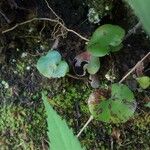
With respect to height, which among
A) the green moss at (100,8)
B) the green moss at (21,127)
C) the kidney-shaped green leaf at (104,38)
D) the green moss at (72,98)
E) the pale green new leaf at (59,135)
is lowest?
the green moss at (21,127)

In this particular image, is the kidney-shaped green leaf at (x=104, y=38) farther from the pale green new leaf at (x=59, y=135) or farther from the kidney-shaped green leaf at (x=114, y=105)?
the pale green new leaf at (x=59, y=135)

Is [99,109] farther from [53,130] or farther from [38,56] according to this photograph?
[53,130]

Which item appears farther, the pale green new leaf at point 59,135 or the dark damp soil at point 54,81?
the dark damp soil at point 54,81

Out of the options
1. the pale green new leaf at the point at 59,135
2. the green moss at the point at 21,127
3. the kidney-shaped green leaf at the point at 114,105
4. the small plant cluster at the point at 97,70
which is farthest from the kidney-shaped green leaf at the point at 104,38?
the pale green new leaf at the point at 59,135

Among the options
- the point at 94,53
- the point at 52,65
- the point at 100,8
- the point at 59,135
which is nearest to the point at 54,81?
the point at 52,65

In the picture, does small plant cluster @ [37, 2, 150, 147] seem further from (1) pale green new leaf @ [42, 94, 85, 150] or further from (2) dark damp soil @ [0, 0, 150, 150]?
(1) pale green new leaf @ [42, 94, 85, 150]

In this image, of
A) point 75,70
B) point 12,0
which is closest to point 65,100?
point 75,70

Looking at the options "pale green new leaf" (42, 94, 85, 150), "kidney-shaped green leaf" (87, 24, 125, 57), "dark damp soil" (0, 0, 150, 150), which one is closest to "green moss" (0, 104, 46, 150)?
"dark damp soil" (0, 0, 150, 150)
